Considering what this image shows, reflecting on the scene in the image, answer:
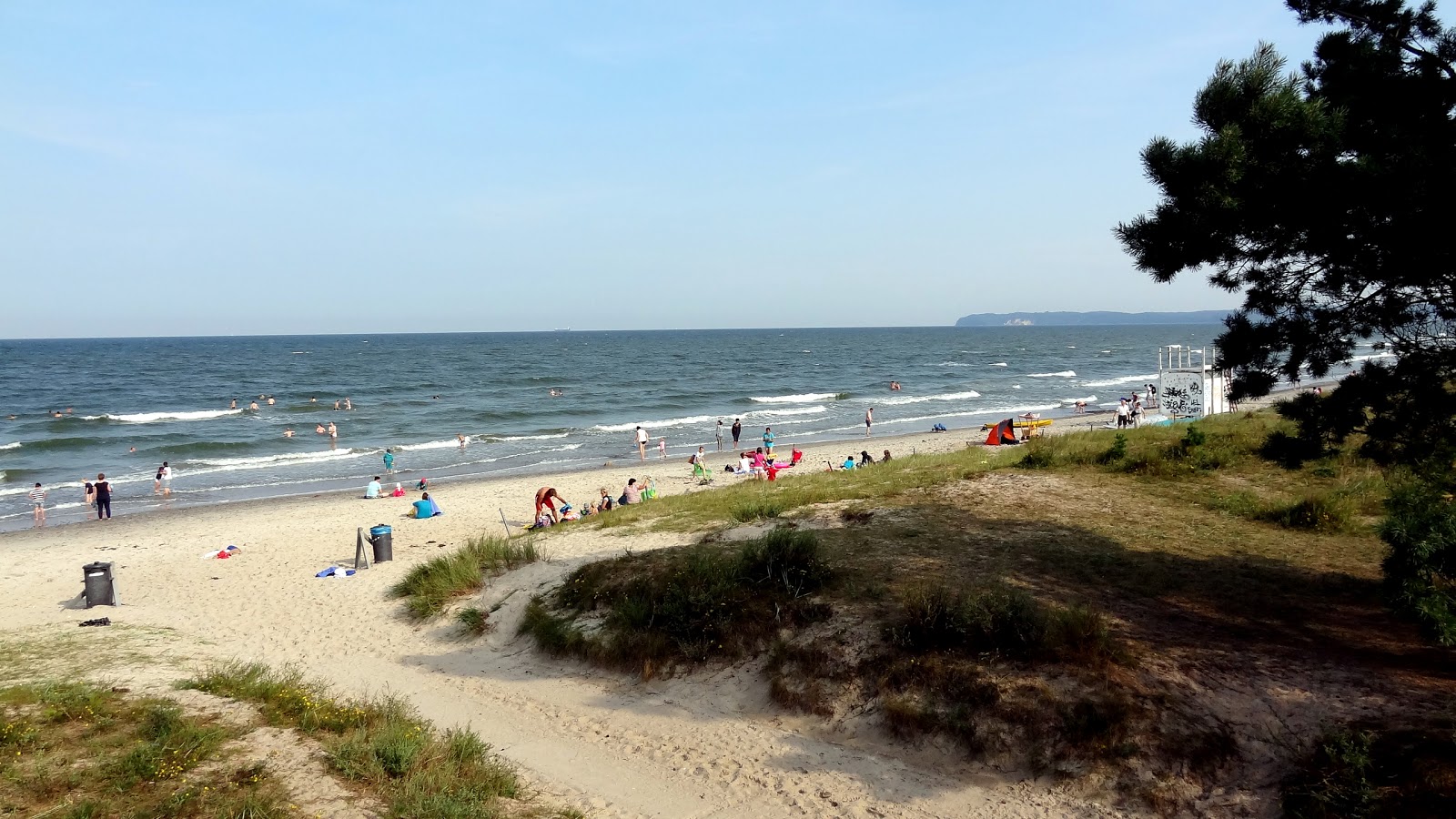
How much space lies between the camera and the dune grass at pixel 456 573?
38.8 feet

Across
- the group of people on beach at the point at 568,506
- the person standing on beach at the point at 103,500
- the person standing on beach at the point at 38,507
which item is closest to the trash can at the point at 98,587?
the group of people on beach at the point at 568,506

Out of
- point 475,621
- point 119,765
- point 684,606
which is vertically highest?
point 684,606

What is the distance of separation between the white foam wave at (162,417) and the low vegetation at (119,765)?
4424cm

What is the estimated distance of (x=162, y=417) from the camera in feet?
154

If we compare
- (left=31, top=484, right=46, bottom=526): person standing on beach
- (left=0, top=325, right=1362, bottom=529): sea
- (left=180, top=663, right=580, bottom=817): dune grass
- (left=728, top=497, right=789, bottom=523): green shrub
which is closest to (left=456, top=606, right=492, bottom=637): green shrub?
(left=180, top=663, right=580, bottom=817): dune grass

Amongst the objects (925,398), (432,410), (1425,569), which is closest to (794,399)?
(925,398)

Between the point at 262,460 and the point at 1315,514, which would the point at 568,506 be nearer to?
the point at 1315,514

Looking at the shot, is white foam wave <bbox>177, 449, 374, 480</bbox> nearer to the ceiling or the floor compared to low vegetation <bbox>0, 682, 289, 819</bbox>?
nearer to the floor

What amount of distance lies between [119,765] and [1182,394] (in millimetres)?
26547

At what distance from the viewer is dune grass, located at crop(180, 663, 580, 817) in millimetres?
6141

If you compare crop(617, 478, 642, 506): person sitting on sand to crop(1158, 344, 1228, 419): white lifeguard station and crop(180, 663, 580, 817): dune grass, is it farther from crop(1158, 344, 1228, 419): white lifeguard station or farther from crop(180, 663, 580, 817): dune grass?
crop(1158, 344, 1228, 419): white lifeguard station

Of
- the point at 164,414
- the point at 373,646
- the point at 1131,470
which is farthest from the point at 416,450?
the point at 1131,470

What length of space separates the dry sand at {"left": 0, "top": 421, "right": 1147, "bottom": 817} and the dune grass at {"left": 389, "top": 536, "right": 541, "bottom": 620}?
0.94ft

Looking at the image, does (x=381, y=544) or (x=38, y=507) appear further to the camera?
(x=38, y=507)
